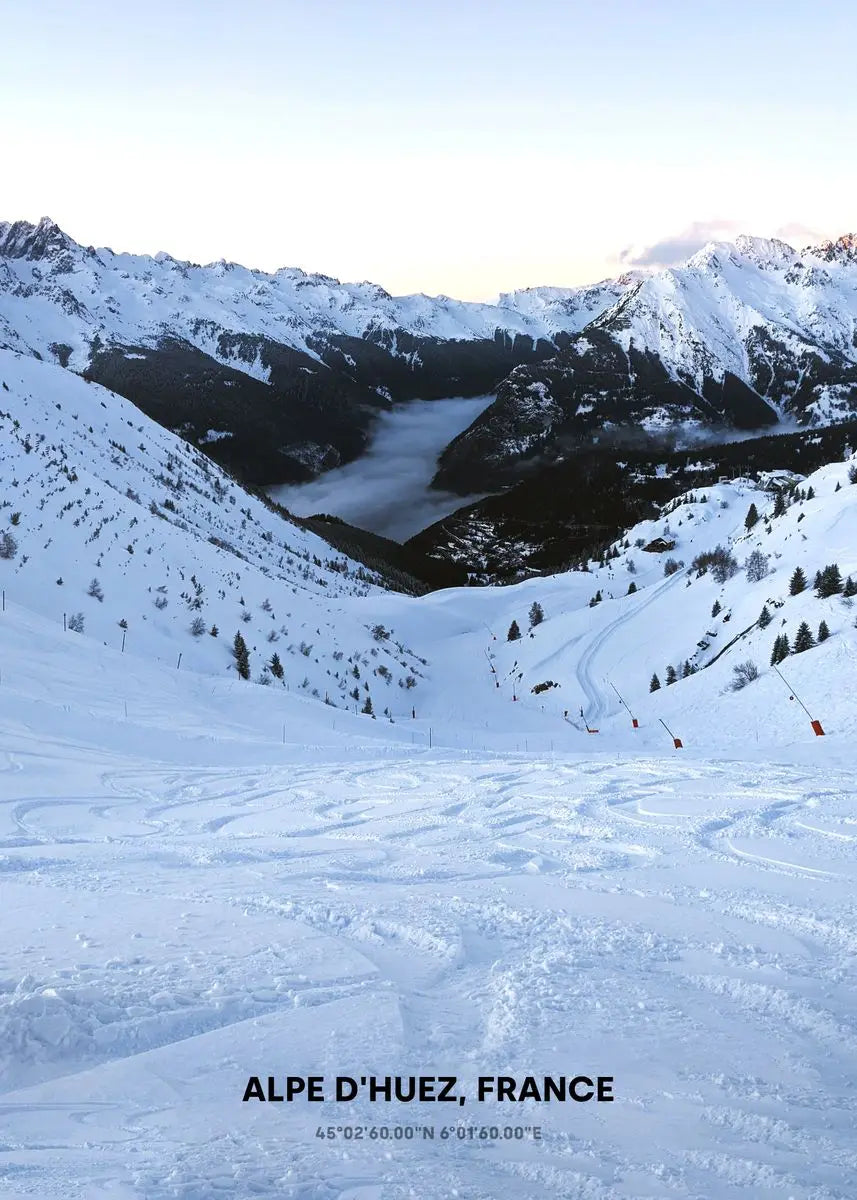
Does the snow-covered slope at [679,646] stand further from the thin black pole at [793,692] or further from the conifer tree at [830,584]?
the conifer tree at [830,584]

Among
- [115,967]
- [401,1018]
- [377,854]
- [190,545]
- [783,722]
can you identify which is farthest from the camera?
[190,545]

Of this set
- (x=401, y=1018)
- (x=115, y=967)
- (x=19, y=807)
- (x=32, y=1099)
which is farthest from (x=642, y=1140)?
(x=19, y=807)

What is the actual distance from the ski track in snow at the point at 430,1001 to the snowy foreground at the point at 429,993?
2 centimetres

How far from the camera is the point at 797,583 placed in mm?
42719

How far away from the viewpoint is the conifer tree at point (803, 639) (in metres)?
31.5

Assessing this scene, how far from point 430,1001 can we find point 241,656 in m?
29.4

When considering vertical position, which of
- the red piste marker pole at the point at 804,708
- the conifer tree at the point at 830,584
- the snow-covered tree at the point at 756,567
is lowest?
the red piste marker pole at the point at 804,708

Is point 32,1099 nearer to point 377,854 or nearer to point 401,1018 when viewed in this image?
point 401,1018

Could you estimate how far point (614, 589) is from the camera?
101250 mm

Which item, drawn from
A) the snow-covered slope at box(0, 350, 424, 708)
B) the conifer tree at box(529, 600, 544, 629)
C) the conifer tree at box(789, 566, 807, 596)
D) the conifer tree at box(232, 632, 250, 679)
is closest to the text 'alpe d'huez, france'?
the conifer tree at box(232, 632, 250, 679)

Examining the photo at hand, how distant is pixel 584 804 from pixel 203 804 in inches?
264

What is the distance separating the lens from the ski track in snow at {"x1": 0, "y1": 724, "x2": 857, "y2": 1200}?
3.31 meters

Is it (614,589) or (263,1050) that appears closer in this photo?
(263,1050)

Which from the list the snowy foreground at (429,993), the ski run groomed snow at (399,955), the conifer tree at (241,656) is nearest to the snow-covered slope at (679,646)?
the ski run groomed snow at (399,955)
